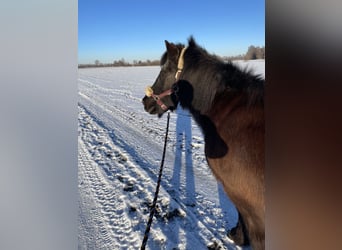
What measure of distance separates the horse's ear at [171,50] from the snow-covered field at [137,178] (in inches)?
4.7

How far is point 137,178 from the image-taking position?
1934mm

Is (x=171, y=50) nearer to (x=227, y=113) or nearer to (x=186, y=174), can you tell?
(x=227, y=113)

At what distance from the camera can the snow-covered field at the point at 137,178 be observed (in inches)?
55.3

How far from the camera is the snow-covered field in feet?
4.61

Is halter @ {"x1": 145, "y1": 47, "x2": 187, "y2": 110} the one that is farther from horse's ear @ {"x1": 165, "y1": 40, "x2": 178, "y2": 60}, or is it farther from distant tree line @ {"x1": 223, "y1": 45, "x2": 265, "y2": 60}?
distant tree line @ {"x1": 223, "y1": 45, "x2": 265, "y2": 60}

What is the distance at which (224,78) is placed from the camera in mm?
1207

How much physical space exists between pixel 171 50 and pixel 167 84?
0.16 m

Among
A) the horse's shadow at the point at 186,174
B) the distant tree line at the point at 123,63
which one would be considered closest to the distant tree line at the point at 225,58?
the distant tree line at the point at 123,63

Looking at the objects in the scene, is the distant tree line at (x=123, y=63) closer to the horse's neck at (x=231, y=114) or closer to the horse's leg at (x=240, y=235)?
the horse's neck at (x=231, y=114)

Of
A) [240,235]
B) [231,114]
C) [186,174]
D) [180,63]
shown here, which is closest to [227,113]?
[231,114]

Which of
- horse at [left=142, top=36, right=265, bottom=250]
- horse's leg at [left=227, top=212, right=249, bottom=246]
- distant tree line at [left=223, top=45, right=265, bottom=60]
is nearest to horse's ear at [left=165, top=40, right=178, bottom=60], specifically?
horse at [left=142, top=36, right=265, bottom=250]

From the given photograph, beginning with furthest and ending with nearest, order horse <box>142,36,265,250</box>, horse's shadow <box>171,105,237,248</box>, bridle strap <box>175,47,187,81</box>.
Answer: horse's shadow <box>171,105,237,248</box> < bridle strap <box>175,47,187,81</box> < horse <box>142,36,265,250</box>
